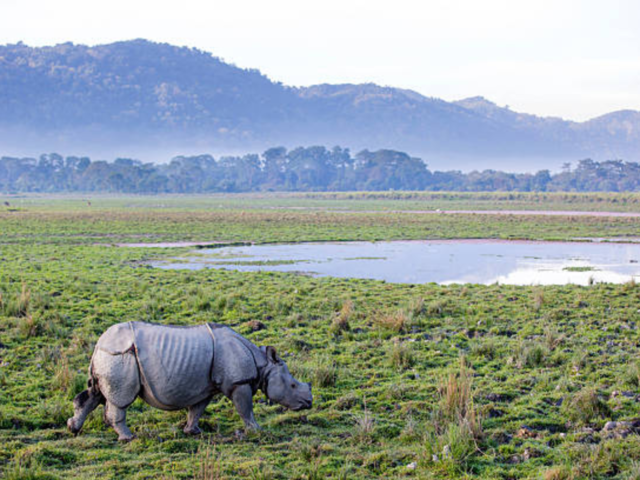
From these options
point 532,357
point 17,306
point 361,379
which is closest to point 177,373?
point 361,379

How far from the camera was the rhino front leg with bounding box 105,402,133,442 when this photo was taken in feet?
23.9

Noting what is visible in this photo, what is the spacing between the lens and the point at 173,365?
7.32 m

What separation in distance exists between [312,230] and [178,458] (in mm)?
36241

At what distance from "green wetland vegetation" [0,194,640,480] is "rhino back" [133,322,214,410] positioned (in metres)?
0.50

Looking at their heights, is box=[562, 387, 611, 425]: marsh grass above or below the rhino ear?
below

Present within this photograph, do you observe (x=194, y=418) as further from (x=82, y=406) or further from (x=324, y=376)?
(x=324, y=376)

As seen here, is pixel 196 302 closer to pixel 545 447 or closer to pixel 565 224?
pixel 545 447

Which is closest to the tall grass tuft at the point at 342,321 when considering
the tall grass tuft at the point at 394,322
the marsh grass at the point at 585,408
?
the tall grass tuft at the point at 394,322

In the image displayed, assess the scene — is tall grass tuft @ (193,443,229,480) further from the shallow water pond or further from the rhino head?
the shallow water pond

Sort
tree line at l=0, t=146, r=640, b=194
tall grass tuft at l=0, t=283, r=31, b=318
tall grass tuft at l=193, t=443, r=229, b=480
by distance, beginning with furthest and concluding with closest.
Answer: tree line at l=0, t=146, r=640, b=194, tall grass tuft at l=0, t=283, r=31, b=318, tall grass tuft at l=193, t=443, r=229, b=480

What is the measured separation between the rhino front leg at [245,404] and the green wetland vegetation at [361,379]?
0.52 ft

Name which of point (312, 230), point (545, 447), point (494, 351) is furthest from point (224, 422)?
point (312, 230)

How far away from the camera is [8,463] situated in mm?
6562

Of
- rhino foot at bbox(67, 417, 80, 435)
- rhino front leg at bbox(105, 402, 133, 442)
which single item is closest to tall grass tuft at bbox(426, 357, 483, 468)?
rhino front leg at bbox(105, 402, 133, 442)
